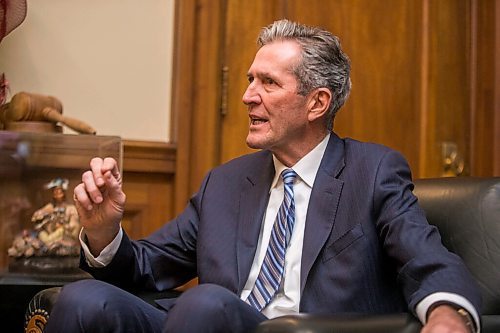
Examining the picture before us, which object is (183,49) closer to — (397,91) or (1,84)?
(1,84)

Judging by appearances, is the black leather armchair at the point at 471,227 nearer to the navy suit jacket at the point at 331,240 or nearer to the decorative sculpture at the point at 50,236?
the navy suit jacket at the point at 331,240

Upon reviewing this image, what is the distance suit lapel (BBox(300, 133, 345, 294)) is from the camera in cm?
189

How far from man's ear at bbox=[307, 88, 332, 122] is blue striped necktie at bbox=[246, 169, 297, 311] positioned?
200 millimetres

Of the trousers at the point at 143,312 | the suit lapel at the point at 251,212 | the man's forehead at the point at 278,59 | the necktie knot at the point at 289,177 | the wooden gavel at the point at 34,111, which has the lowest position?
the trousers at the point at 143,312


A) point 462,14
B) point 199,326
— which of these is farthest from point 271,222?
point 462,14

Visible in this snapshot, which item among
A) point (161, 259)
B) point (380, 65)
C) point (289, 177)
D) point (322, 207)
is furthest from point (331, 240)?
point (380, 65)

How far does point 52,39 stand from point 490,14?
67.4 inches

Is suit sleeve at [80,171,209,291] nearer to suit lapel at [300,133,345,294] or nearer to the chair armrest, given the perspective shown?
suit lapel at [300,133,345,294]

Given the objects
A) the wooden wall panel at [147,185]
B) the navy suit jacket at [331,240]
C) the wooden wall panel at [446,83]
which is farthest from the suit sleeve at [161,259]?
the wooden wall panel at [446,83]

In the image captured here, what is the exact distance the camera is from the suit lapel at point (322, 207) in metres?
1.89

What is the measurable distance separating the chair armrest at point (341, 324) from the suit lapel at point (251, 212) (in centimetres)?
48

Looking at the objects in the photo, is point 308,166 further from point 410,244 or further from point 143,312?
point 143,312

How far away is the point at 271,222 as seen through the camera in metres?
2.03

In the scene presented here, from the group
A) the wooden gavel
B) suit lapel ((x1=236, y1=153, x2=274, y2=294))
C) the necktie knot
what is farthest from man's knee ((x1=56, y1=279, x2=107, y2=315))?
the wooden gavel
